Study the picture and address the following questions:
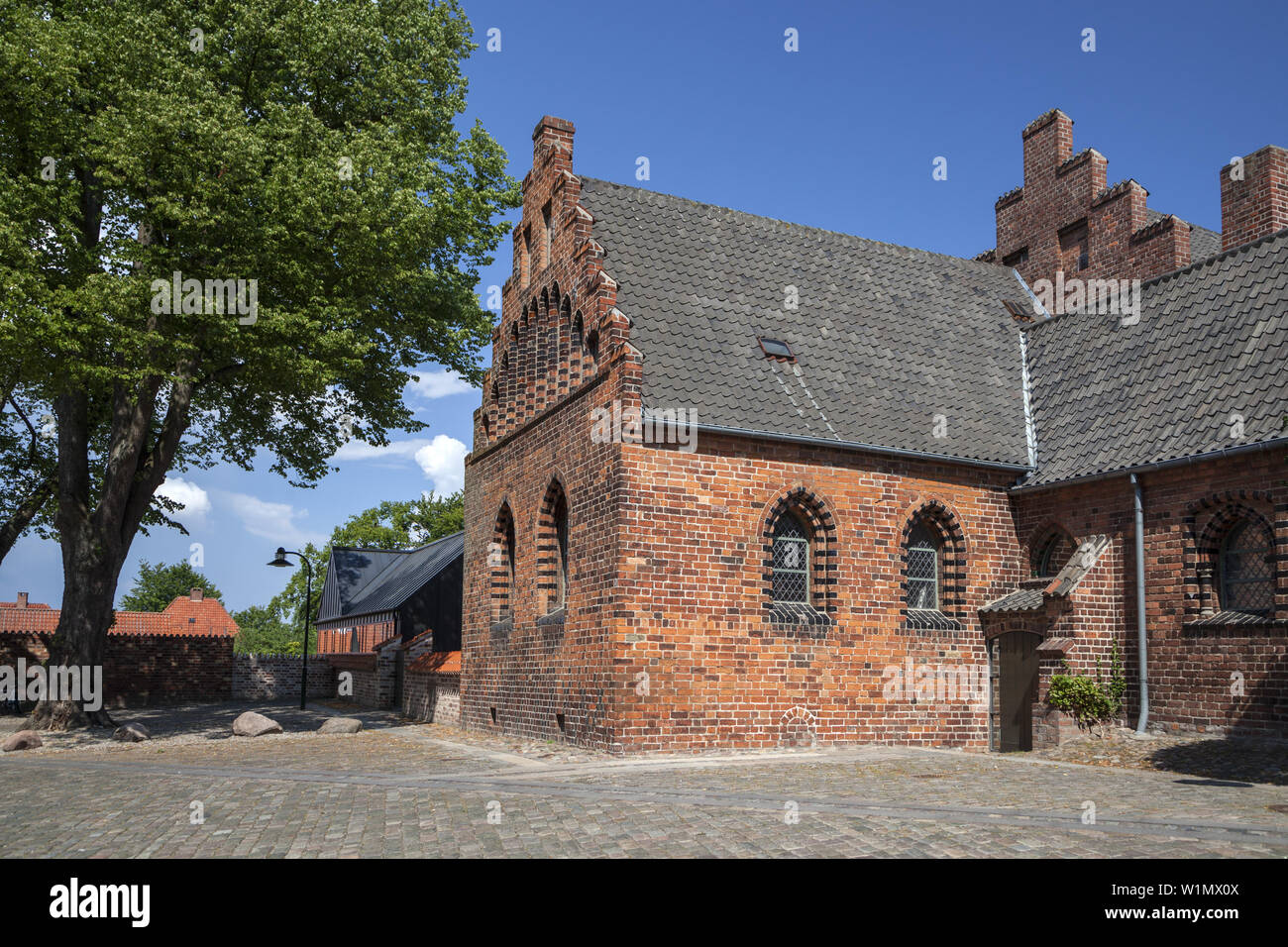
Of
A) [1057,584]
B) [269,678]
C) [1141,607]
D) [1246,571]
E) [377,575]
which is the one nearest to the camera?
[1246,571]

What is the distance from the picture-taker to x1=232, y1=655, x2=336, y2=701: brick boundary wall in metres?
36.6

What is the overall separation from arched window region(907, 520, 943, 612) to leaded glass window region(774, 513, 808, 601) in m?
2.20

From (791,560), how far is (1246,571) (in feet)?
22.6

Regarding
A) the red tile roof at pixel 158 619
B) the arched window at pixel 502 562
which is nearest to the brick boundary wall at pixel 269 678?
the red tile roof at pixel 158 619

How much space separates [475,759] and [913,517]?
337 inches

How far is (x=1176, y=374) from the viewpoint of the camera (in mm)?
17906

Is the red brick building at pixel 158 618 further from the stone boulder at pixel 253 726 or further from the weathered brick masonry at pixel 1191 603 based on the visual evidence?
the weathered brick masonry at pixel 1191 603

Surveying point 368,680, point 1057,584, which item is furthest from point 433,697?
point 1057,584

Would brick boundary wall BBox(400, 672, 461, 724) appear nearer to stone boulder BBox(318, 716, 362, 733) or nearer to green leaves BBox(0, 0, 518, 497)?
stone boulder BBox(318, 716, 362, 733)

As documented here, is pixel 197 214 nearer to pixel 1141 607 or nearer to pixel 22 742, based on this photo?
pixel 22 742

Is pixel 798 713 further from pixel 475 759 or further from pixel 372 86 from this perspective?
pixel 372 86

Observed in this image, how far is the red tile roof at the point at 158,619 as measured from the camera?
55.8 metres

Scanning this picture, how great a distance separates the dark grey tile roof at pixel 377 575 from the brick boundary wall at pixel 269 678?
3.90 metres
